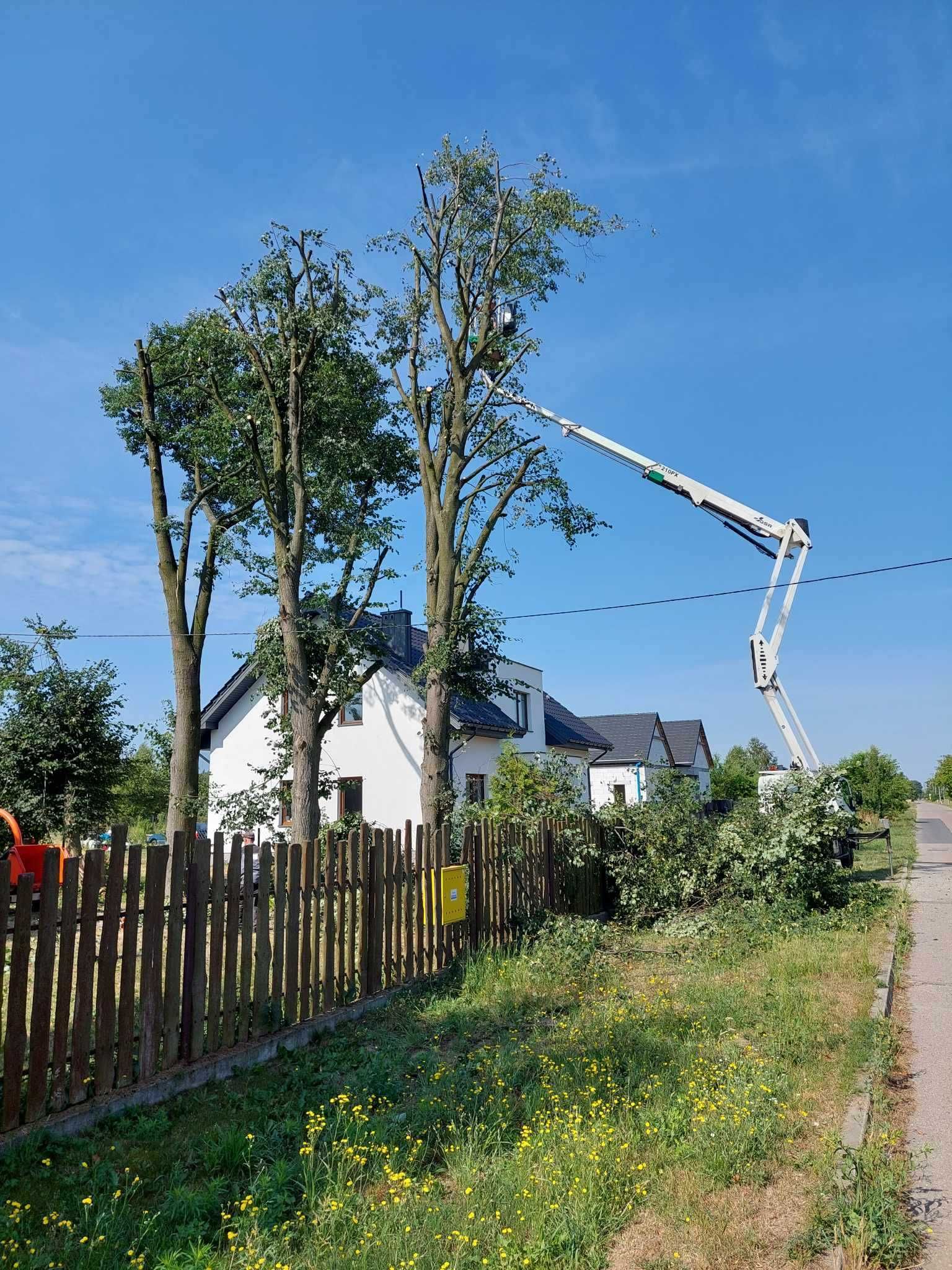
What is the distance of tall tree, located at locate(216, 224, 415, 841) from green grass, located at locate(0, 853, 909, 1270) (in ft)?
33.5

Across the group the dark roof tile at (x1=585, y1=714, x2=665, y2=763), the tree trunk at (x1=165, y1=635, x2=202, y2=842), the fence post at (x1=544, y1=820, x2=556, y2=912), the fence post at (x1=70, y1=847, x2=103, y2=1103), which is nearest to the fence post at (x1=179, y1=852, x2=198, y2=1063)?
the fence post at (x1=70, y1=847, x2=103, y2=1103)

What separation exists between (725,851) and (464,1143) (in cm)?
881

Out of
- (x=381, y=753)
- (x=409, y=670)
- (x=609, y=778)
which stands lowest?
(x=609, y=778)

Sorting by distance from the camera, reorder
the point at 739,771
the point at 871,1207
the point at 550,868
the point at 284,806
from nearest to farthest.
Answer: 1. the point at 871,1207
2. the point at 550,868
3. the point at 284,806
4. the point at 739,771

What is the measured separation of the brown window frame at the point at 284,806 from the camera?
22.6m

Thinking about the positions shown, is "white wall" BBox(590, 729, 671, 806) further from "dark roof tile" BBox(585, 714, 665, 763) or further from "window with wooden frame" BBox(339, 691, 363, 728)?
"window with wooden frame" BBox(339, 691, 363, 728)

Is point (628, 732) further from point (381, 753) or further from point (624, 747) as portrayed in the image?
point (381, 753)

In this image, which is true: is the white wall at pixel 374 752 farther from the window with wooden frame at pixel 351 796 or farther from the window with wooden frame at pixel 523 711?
the window with wooden frame at pixel 523 711

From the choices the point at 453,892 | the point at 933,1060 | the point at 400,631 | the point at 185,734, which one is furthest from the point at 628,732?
the point at 933,1060

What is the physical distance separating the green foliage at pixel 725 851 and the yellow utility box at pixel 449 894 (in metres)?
4.17

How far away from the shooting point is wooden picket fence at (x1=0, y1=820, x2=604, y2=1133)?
5.02 metres

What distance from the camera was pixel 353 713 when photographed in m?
27.1

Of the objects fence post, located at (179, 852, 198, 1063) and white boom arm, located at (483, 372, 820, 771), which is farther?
white boom arm, located at (483, 372, 820, 771)

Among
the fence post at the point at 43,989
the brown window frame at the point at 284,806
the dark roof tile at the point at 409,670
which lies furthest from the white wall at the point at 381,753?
the fence post at the point at 43,989
